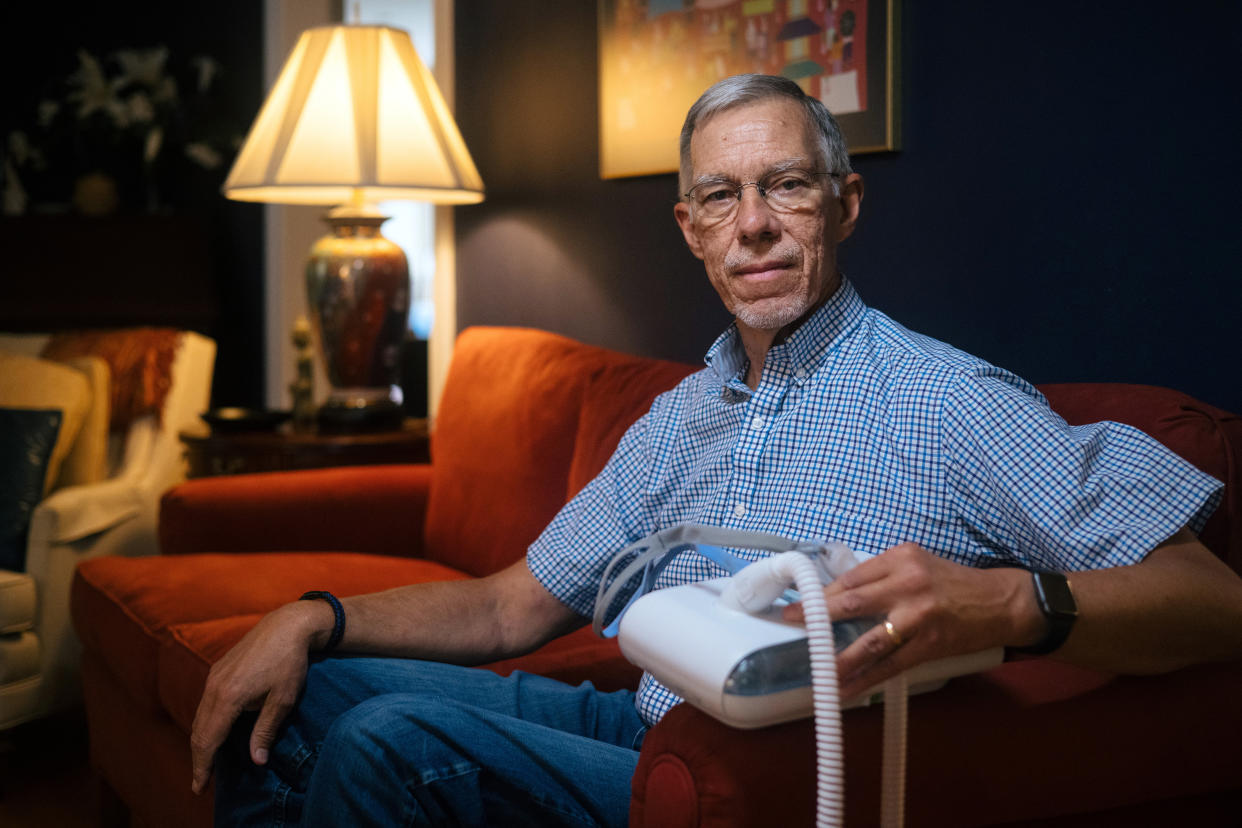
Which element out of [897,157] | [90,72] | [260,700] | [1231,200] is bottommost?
[260,700]

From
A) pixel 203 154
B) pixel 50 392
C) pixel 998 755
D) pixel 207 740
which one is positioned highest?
pixel 203 154

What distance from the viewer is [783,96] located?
49.4 inches

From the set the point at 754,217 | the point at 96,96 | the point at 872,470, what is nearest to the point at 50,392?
the point at 96,96

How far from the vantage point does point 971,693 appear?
87 cm

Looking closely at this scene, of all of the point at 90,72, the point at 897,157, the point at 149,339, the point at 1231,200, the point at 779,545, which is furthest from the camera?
the point at 90,72

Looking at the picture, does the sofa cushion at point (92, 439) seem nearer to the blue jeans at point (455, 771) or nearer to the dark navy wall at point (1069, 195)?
the dark navy wall at point (1069, 195)

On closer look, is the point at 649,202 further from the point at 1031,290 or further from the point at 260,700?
the point at 260,700

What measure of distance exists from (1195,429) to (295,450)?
6.60 feet

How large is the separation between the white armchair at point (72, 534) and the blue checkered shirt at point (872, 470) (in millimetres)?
1495

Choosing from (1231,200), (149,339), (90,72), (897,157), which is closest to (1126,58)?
(1231,200)

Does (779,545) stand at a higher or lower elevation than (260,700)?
higher

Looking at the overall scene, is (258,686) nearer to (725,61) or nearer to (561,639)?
(561,639)

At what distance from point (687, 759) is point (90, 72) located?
12.8ft

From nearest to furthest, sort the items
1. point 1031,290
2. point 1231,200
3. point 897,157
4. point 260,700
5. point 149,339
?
point 260,700 → point 1231,200 → point 1031,290 → point 897,157 → point 149,339
